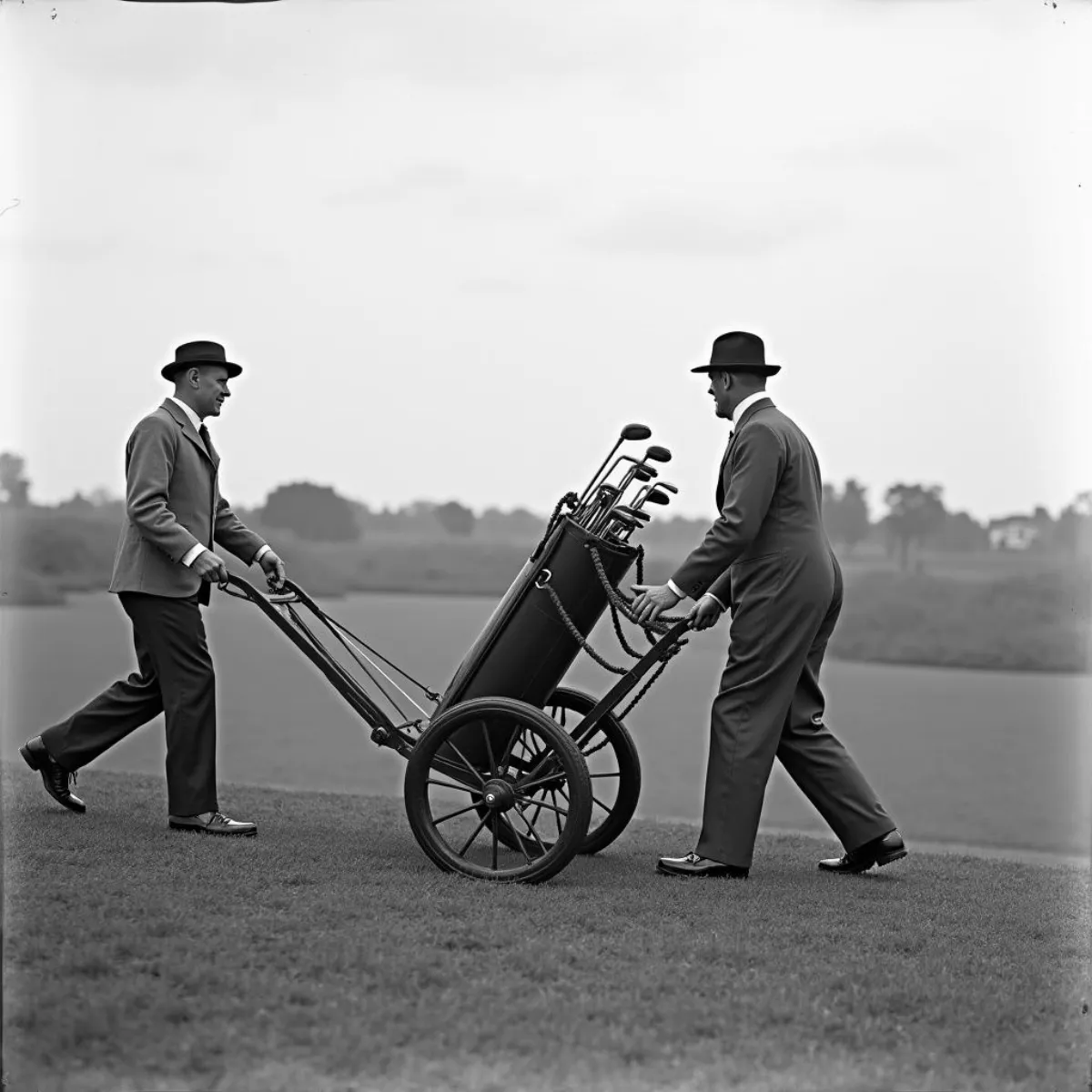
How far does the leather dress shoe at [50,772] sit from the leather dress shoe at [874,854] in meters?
2.93

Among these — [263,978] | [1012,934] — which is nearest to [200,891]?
[263,978]

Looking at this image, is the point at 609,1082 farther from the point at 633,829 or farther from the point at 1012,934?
the point at 633,829

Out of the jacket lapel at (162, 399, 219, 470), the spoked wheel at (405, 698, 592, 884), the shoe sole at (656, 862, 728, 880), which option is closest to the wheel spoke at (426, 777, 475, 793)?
the spoked wheel at (405, 698, 592, 884)

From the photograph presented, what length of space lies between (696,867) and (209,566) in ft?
6.63

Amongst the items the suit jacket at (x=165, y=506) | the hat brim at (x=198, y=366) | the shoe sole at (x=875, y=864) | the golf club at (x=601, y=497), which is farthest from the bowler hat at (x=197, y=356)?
the shoe sole at (x=875, y=864)

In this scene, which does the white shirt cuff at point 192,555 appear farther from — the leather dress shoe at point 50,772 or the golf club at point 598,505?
the golf club at point 598,505

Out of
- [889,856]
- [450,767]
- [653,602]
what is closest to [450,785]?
[450,767]

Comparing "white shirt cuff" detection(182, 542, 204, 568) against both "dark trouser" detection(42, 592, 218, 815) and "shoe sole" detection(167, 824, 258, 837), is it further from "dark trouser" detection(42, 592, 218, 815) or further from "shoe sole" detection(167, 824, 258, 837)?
"shoe sole" detection(167, 824, 258, 837)

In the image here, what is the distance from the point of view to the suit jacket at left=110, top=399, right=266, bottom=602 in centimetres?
524

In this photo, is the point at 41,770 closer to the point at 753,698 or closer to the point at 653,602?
the point at 653,602

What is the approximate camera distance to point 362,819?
237 inches

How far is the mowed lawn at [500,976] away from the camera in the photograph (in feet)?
10.4

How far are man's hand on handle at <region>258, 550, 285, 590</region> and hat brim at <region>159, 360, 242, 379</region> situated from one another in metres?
0.72

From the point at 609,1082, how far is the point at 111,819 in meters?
3.08
